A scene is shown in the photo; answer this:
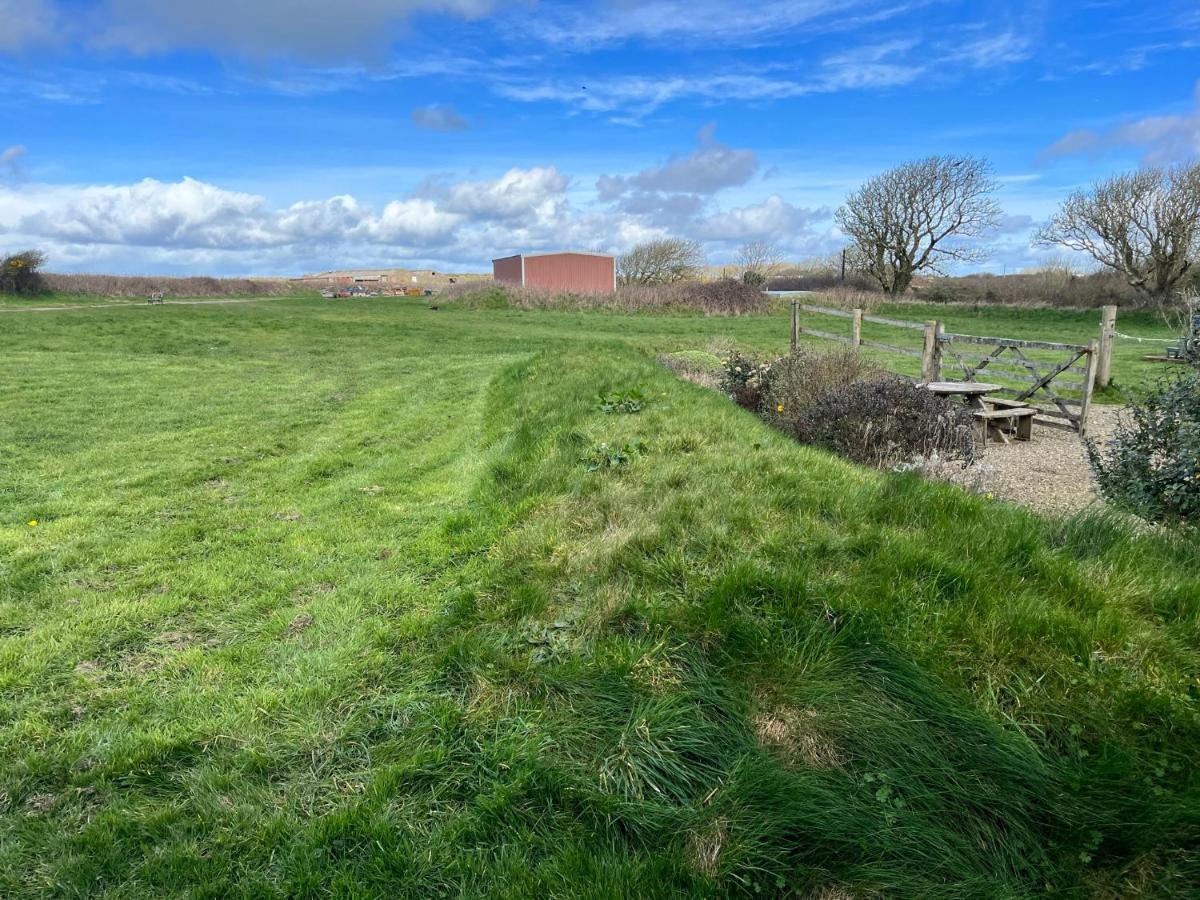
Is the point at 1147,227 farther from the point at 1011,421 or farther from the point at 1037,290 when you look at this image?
the point at 1011,421

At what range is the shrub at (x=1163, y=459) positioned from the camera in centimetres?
479

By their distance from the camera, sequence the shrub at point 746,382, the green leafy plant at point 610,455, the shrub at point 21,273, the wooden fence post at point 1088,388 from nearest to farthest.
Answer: the green leafy plant at point 610,455, the shrub at point 746,382, the wooden fence post at point 1088,388, the shrub at point 21,273

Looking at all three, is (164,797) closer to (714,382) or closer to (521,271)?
(714,382)

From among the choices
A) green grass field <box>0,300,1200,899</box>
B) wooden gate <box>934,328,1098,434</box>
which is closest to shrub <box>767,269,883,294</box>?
wooden gate <box>934,328,1098,434</box>

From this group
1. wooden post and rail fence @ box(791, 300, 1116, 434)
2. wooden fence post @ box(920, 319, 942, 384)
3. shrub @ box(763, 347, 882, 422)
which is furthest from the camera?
wooden fence post @ box(920, 319, 942, 384)

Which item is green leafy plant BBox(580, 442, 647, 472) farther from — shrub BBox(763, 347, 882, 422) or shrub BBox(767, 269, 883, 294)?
shrub BBox(767, 269, 883, 294)

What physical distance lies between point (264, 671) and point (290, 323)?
26333 mm

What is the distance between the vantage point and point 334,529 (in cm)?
590

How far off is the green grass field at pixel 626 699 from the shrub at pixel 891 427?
2.90m

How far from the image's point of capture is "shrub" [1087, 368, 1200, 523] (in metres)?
4.79

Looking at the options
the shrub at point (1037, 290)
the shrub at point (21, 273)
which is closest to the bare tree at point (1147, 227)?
the shrub at point (1037, 290)

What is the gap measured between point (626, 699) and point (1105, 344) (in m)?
15.0

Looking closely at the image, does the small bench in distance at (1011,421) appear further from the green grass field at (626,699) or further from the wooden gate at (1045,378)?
the green grass field at (626,699)

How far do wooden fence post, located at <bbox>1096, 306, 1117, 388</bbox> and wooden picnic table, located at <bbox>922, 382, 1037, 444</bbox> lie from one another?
3.32 meters
